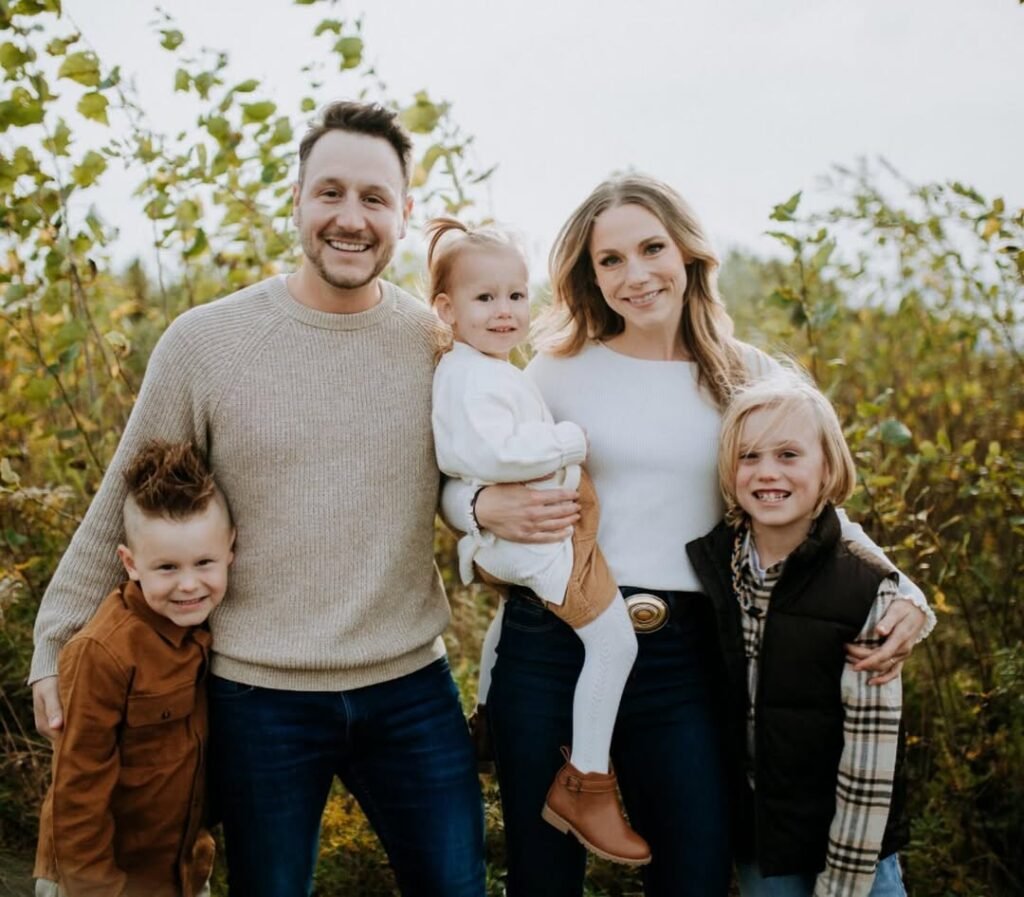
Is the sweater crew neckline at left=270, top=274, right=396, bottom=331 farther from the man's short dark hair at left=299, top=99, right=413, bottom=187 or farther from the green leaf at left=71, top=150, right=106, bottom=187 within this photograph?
the green leaf at left=71, top=150, right=106, bottom=187

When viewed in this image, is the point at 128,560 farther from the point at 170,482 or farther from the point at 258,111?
the point at 258,111

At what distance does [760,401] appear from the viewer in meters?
2.23

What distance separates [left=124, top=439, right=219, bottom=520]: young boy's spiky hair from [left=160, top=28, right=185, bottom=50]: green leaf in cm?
163

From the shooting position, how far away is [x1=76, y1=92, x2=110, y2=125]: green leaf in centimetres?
298

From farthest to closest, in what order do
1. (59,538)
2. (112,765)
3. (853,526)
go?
1. (59,538)
2. (853,526)
3. (112,765)

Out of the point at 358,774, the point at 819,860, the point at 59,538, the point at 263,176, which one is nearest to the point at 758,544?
the point at 819,860

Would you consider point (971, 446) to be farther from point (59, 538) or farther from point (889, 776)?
point (59, 538)

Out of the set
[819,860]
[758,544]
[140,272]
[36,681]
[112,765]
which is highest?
[140,272]

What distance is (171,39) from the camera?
3.13 metres

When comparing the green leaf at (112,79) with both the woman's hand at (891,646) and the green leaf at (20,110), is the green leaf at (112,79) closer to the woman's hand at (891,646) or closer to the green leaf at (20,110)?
the green leaf at (20,110)

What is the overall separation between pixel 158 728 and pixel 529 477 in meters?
0.99

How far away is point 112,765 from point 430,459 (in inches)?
38.0

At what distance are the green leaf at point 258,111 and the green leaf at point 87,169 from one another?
48cm

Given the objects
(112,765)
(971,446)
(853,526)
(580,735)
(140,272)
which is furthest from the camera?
(140,272)
